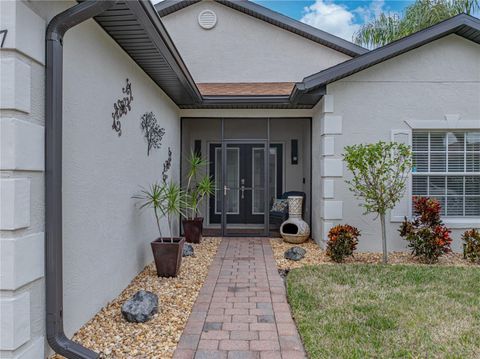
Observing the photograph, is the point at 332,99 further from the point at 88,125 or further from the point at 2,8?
the point at 2,8

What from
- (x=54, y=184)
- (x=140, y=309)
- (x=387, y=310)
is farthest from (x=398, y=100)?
(x=54, y=184)

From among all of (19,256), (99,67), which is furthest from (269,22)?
(19,256)

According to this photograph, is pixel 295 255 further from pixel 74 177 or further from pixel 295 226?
pixel 74 177

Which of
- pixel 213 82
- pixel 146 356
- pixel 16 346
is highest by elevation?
pixel 213 82

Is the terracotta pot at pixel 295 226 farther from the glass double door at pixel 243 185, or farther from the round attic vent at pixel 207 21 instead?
the round attic vent at pixel 207 21

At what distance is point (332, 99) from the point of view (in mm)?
7086

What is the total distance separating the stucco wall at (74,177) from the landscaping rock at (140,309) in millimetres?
384

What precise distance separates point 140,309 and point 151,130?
3.20 meters

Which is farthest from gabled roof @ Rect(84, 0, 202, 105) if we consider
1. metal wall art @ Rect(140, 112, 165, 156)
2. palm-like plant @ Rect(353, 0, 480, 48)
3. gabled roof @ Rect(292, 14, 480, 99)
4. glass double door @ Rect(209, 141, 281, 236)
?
palm-like plant @ Rect(353, 0, 480, 48)

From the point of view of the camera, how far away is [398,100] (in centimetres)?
704

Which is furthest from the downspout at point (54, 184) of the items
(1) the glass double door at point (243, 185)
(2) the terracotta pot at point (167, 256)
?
(1) the glass double door at point (243, 185)

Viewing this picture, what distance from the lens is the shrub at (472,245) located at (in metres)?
6.34

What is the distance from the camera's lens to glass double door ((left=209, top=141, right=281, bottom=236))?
9617mm

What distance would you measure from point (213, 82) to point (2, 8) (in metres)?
8.28
